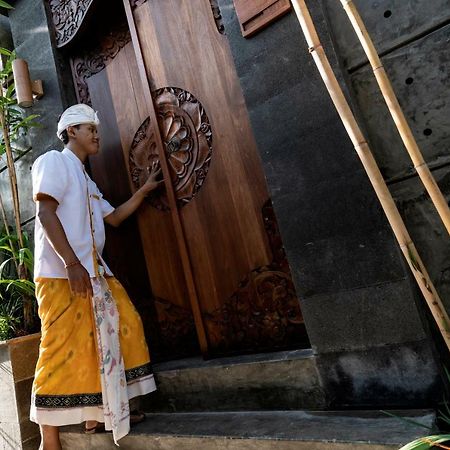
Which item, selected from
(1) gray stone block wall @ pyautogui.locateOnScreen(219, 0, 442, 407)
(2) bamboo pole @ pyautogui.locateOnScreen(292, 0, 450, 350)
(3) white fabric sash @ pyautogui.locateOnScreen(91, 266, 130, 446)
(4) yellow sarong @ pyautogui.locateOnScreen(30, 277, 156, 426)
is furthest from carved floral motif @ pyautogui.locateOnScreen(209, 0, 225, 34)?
(4) yellow sarong @ pyautogui.locateOnScreen(30, 277, 156, 426)

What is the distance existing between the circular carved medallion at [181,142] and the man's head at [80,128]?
1.53 feet

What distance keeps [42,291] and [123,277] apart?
90 cm

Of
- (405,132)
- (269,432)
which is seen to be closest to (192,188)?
(269,432)

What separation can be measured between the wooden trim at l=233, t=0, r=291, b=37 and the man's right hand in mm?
1593

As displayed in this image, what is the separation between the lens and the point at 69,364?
6.61 ft

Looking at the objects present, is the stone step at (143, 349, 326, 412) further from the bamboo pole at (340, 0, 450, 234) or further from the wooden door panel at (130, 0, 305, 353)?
the bamboo pole at (340, 0, 450, 234)

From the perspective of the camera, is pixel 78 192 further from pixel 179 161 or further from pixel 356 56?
pixel 356 56

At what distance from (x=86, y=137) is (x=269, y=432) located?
2074 millimetres

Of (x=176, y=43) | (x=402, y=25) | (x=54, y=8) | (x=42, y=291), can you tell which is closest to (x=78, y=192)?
(x=42, y=291)

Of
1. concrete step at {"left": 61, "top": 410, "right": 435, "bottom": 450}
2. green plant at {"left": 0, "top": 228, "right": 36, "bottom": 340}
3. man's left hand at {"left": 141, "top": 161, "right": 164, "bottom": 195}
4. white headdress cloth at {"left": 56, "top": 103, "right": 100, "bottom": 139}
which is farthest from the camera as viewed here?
green plant at {"left": 0, "top": 228, "right": 36, "bottom": 340}

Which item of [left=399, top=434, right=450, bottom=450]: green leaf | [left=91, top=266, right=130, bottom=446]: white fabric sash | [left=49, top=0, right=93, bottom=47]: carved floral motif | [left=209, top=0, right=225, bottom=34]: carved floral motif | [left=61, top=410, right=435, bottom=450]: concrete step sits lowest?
[left=61, top=410, right=435, bottom=450]: concrete step

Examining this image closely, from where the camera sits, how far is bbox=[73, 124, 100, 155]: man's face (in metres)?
2.46

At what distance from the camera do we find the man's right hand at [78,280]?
6.53ft

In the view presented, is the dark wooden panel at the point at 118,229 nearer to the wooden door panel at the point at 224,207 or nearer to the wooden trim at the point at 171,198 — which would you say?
the wooden trim at the point at 171,198
